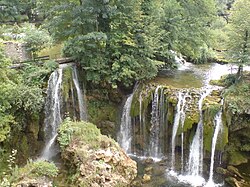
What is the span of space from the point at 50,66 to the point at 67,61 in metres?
1.46

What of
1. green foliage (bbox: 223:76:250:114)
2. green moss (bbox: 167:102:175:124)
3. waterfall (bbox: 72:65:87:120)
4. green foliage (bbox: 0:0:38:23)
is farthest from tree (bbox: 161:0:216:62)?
green foliage (bbox: 0:0:38:23)

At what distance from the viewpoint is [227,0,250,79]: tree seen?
1427 cm

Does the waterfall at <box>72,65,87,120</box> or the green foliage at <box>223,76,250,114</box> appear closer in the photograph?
the green foliage at <box>223,76,250,114</box>

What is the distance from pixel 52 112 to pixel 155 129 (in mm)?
5327

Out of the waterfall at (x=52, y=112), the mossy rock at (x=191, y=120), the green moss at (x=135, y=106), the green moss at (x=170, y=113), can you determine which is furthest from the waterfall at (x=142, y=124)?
the waterfall at (x=52, y=112)

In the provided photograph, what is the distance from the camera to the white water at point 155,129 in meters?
15.4

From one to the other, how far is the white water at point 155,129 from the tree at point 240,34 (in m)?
4.10

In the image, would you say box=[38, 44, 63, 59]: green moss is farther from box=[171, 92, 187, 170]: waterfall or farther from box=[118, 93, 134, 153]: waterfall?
box=[171, 92, 187, 170]: waterfall

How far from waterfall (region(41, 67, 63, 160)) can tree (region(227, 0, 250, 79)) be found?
8.78 metres

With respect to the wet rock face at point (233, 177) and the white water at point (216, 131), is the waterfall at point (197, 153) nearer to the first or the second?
the white water at point (216, 131)

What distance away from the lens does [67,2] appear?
53.1 feet

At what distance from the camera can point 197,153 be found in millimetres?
14328

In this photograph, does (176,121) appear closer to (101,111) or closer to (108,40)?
(101,111)

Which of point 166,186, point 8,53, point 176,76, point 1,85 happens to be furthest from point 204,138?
point 8,53
